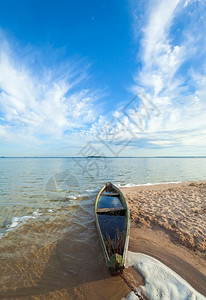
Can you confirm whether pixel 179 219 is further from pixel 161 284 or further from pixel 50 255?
pixel 50 255

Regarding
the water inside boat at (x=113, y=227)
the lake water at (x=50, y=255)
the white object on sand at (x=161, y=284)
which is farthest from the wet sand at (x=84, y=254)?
the water inside boat at (x=113, y=227)

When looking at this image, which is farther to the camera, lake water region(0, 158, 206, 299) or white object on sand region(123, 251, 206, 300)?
lake water region(0, 158, 206, 299)

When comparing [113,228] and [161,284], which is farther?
[113,228]

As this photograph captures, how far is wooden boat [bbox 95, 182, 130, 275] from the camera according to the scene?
290 cm

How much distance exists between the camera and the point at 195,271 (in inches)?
129

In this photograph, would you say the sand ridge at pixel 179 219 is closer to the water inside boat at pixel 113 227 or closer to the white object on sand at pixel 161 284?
the water inside boat at pixel 113 227

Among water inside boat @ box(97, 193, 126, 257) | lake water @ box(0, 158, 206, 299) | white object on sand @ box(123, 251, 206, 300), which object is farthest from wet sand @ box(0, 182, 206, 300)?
water inside boat @ box(97, 193, 126, 257)

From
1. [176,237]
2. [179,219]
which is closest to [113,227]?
[176,237]

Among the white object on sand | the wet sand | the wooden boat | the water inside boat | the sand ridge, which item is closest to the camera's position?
the white object on sand

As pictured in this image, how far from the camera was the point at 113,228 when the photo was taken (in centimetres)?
498

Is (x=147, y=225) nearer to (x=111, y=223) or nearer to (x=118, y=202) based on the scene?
(x=111, y=223)

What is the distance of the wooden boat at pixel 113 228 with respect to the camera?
114 inches

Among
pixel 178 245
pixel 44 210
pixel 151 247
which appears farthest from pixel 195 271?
pixel 44 210

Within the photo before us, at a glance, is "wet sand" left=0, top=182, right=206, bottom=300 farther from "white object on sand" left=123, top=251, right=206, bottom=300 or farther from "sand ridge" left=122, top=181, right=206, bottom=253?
"white object on sand" left=123, top=251, right=206, bottom=300
